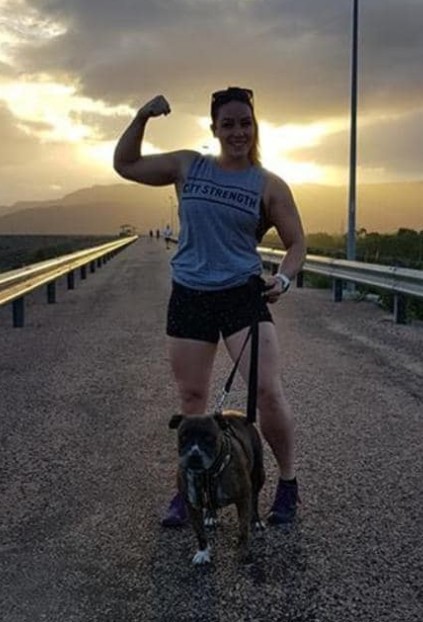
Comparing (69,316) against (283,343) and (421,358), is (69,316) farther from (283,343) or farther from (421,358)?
(421,358)

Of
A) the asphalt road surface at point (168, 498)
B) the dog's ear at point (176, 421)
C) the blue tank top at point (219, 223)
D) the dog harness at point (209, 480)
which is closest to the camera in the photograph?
the asphalt road surface at point (168, 498)

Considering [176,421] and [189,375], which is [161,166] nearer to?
[189,375]

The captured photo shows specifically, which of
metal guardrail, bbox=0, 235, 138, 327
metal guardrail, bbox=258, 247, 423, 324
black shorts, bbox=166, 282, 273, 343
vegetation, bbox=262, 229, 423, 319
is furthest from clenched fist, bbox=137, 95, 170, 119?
vegetation, bbox=262, 229, 423, 319

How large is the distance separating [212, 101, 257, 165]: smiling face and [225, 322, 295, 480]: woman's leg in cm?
80

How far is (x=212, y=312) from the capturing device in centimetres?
398

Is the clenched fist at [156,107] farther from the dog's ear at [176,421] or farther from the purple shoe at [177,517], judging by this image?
the purple shoe at [177,517]

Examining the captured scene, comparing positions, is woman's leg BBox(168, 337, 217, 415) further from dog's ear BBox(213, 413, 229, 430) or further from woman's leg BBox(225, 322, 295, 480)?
dog's ear BBox(213, 413, 229, 430)

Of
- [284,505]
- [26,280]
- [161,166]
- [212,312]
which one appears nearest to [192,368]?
[212,312]

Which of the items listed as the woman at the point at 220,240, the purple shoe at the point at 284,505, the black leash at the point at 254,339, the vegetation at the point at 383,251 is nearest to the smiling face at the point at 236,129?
the woman at the point at 220,240

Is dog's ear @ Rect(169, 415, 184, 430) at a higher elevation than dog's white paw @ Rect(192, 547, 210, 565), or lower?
higher

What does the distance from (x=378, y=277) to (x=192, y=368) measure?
363 inches

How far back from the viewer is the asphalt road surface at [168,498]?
3385 millimetres

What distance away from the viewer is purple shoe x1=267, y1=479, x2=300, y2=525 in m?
4.16

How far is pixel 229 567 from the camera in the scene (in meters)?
3.67
